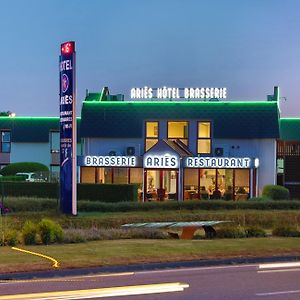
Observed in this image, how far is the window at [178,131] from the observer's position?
44.8m

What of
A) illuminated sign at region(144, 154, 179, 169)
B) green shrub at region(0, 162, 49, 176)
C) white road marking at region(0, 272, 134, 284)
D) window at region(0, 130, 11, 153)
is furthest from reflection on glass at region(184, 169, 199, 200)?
white road marking at region(0, 272, 134, 284)

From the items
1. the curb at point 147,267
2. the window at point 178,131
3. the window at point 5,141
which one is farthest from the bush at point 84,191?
the curb at point 147,267

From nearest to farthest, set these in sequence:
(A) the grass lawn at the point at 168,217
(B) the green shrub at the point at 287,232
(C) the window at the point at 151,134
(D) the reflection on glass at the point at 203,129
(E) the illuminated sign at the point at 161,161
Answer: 1. (B) the green shrub at the point at 287,232
2. (A) the grass lawn at the point at 168,217
3. (E) the illuminated sign at the point at 161,161
4. (D) the reflection on glass at the point at 203,129
5. (C) the window at the point at 151,134

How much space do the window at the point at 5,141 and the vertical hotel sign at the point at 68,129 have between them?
1124 inches

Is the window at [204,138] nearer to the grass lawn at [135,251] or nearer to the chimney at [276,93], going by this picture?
the chimney at [276,93]

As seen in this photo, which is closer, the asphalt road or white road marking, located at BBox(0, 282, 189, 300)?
white road marking, located at BBox(0, 282, 189, 300)

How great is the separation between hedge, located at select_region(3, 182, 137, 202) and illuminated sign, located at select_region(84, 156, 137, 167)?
4.97 metres

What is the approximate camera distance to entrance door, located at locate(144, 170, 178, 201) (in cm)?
4134

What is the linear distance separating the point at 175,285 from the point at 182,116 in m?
32.5

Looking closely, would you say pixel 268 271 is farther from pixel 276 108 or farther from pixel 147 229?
pixel 276 108

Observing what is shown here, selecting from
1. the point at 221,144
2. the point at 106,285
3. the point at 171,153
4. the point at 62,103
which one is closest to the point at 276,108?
the point at 221,144

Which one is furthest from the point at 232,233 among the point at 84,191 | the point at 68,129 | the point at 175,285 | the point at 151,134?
the point at 151,134

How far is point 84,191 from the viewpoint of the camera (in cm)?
3669

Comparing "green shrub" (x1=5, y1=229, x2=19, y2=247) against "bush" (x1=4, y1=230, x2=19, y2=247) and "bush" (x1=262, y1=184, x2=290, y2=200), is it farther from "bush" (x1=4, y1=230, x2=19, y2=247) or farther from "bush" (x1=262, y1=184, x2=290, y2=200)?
"bush" (x1=262, y1=184, x2=290, y2=200)
